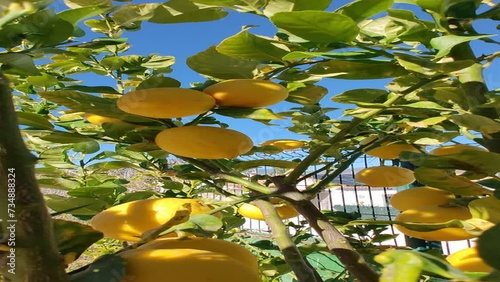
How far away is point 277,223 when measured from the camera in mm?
446

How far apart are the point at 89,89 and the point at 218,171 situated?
19 centimetres

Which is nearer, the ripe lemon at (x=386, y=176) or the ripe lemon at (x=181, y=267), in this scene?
the ripe lemon at (x=181, y=267)

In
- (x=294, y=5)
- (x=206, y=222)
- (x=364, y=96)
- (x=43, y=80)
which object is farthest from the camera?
(x=43, y=80)

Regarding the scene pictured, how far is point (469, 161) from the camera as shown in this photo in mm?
301

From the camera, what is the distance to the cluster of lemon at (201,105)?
0.35m

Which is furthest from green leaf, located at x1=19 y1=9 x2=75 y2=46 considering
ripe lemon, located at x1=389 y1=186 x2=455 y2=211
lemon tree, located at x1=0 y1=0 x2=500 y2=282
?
ripe lemon, located at x1=389 y1=186 x2=455 y2=211

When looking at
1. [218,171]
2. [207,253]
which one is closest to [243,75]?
[218,171]

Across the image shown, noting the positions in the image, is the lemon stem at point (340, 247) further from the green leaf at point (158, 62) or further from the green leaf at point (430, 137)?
the green leaf at point (158, 62)

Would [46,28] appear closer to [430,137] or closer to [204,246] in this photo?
[204,246]

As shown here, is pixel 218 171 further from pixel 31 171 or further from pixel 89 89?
pixel 31 171

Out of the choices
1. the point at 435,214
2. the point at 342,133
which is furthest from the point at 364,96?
the point at 435,214

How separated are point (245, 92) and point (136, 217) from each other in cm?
14

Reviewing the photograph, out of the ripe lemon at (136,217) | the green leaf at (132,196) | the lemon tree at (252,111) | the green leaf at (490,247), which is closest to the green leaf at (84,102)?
the lemon tree at (252,111)

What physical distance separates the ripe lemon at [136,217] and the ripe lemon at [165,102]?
74mm
